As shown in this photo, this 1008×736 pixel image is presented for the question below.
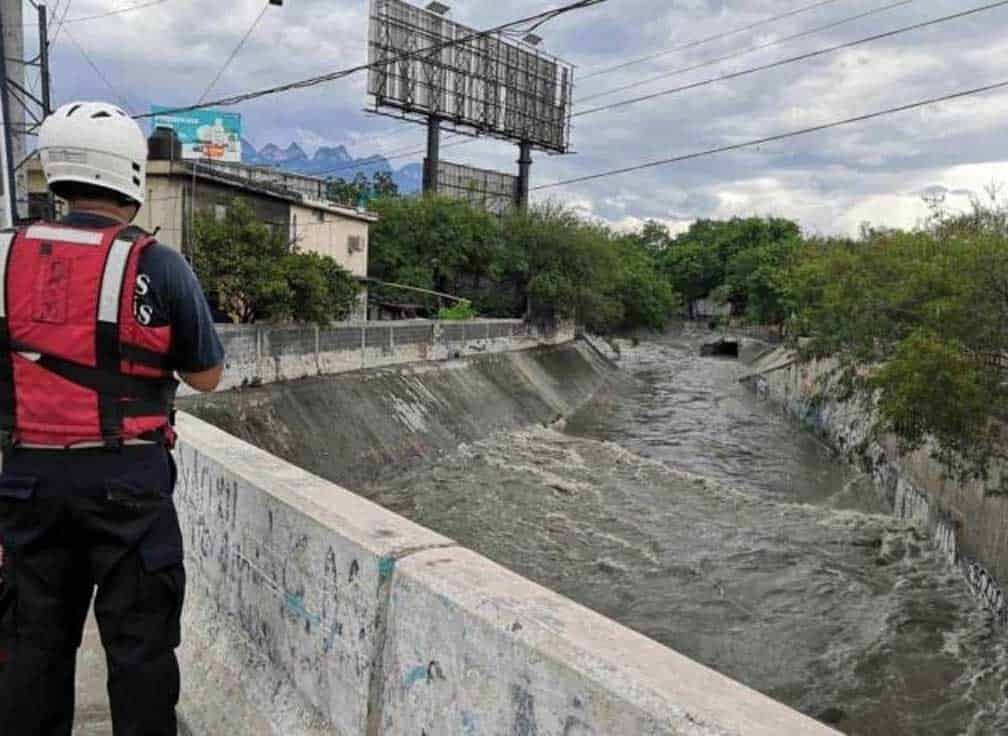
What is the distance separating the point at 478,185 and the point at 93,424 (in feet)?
151

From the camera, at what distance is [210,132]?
34281 millimetres

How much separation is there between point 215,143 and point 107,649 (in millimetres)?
35619

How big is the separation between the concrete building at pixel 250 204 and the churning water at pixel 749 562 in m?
8.66

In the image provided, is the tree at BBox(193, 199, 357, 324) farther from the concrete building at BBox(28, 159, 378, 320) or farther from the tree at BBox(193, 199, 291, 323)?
the concrete building at BBox(28, 159, 378, 320)

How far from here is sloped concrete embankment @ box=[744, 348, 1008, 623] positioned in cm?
1153

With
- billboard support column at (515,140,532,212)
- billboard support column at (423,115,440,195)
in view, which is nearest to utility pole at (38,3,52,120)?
billboard support column at (423,115,440,195)

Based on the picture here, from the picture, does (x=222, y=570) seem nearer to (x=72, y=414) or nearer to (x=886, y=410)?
(x=72, y=414)

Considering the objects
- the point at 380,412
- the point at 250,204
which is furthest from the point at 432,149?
the point at 380,412

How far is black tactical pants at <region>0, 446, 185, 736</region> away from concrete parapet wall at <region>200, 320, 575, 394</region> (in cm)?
1254

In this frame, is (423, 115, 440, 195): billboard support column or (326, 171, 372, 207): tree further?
(326, 171, 372, 207): tree

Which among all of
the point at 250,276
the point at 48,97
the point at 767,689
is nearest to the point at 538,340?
the point at 250,276

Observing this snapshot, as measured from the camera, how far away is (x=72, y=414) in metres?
2.20

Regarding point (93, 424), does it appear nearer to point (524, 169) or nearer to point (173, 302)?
point (173, 302)

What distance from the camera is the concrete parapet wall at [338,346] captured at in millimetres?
16062
